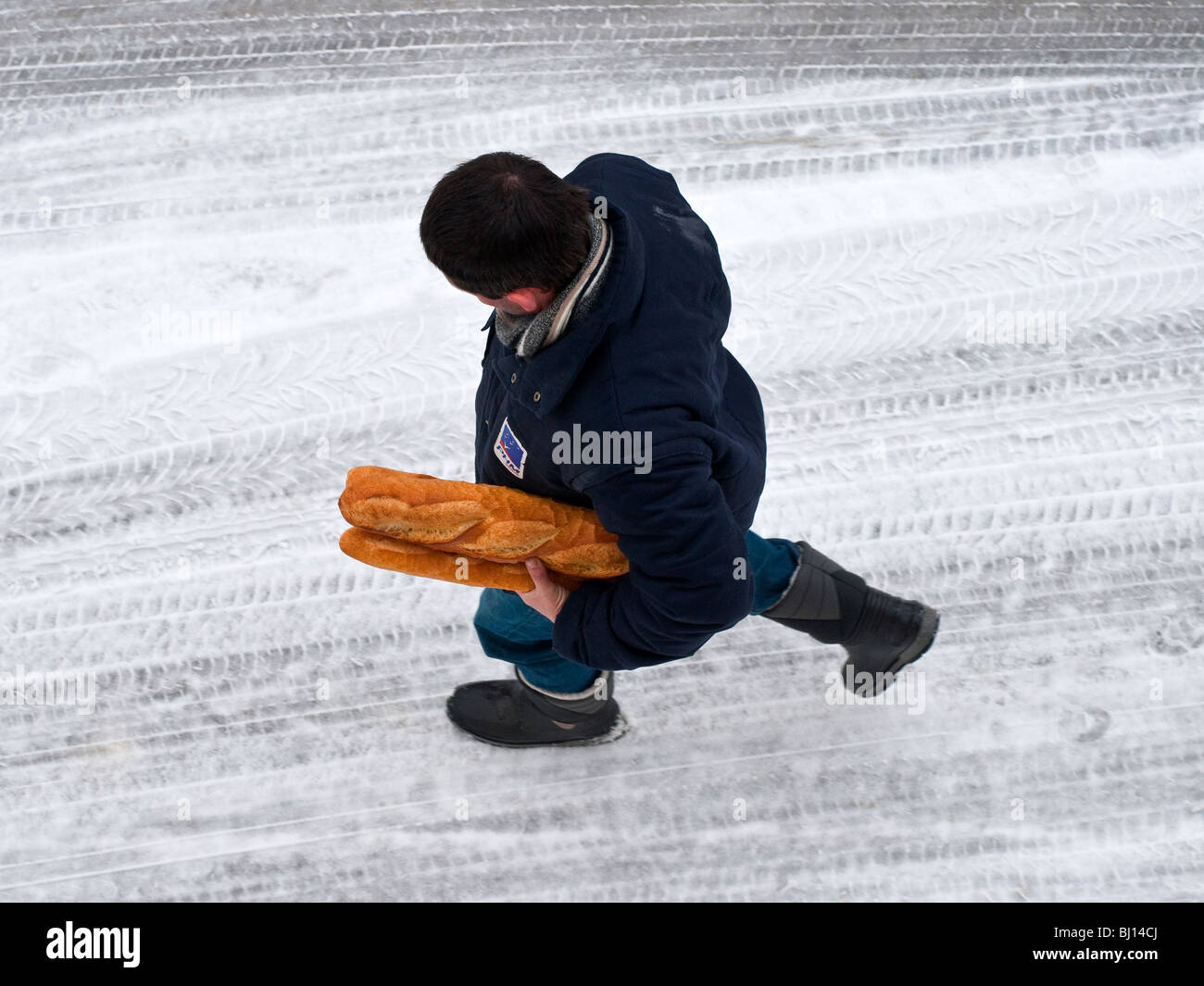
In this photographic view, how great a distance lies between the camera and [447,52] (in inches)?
110

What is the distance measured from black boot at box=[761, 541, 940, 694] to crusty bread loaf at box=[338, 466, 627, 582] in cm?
61

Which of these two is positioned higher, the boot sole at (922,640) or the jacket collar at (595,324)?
the jacket collar at (595,324)

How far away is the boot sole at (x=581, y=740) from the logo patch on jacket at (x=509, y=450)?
973 mm

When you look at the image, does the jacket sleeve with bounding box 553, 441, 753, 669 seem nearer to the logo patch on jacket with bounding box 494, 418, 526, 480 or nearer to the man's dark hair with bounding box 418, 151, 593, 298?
the logo patch on jacket with bounding box 494, 418, 526, 480

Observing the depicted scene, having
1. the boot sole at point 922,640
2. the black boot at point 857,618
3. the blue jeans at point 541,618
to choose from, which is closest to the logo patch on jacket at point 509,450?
the blue jeans at point 541,618

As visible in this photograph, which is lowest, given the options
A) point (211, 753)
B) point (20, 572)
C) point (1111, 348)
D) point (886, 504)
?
point (211, 753)

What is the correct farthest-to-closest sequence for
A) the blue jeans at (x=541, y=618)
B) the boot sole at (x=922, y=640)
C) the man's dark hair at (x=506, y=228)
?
the boot sole at (x=922, y=640) < the blue jeans at (x=541, y=618) < the man's dark hair at (x=506, y=228)

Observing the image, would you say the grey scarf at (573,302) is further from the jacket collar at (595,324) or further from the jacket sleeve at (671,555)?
the jacket sleeve at (671,555)

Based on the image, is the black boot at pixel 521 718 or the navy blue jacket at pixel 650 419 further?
the black boot at pixel 521 718

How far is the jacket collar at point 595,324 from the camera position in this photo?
1.31 m

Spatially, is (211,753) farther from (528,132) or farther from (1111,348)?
(1111,348)
